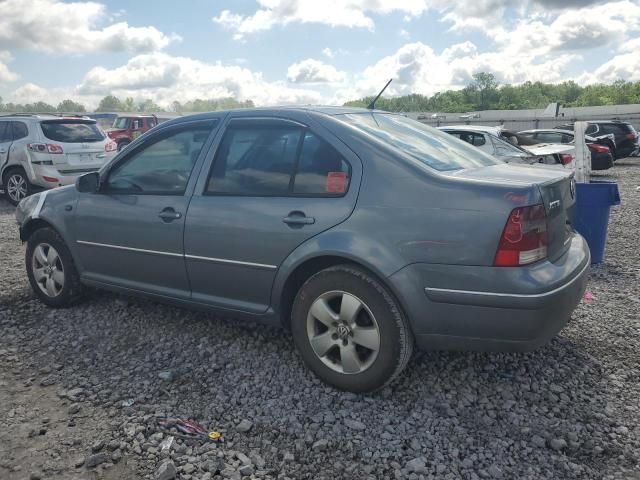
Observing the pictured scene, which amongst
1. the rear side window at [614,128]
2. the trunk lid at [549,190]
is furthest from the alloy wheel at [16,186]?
the rear side window at [614,128]

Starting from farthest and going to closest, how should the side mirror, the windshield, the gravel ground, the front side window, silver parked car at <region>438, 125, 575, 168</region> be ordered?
the windshield
silver parked car at <region>438, 125, 575, 168</region>
the side mirror
the front side window
the gravel ground

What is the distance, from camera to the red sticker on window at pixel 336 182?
3113 mm

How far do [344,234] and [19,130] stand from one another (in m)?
9.83

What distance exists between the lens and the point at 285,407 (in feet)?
10.2

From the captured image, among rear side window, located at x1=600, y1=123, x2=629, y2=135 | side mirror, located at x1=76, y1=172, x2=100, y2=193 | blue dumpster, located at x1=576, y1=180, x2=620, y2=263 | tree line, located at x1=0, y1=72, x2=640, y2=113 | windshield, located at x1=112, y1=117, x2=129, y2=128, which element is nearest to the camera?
side mirror, located at x1=76, y1=172, x2=100, y2=193

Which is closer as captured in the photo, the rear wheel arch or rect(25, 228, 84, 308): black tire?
the rear wheel arch

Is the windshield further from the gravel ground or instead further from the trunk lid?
the trunk lid

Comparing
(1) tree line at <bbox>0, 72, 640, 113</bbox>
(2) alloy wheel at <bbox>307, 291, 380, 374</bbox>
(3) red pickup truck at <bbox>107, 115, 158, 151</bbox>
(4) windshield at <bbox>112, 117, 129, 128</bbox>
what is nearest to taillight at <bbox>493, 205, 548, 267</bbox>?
(2) alloy wheel at <bbox>307, 291, 380, 374</bbox>

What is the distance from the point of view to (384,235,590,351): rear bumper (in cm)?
272

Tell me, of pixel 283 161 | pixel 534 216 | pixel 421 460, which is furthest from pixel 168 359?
pixel 534 216

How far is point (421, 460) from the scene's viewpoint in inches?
103

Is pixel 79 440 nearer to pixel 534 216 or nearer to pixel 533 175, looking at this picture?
pixel 534 216

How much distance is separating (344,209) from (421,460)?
1.36 metres

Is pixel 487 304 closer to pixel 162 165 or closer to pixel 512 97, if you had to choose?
pixel 162 165
